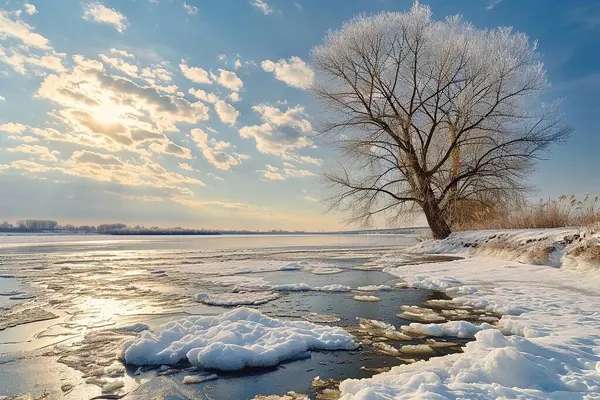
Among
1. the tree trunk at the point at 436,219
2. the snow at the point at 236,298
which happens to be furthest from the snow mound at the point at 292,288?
the tree trunk at the point at 436,219

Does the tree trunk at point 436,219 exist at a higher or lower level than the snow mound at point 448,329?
higher

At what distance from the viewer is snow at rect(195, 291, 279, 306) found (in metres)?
5.56

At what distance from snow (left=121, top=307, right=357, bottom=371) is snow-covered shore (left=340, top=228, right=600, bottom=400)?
873 millimetres

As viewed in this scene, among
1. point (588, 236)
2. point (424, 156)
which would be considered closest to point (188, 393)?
point (588, 236)

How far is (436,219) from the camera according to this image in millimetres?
17500

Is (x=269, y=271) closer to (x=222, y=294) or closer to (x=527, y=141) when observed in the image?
(x=222, y=294)

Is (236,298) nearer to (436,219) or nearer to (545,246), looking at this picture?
(545,246)

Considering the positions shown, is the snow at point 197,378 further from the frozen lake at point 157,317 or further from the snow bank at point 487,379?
the snow bank at point 487,379

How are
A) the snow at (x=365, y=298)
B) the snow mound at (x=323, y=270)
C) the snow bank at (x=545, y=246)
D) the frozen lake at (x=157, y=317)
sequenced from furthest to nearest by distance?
the snow mound at (x=323, y=270)
the snow bank at (x=545, y=246)
the snow at (x=365, y=298)
the frozen lake at (x=157, y=317)

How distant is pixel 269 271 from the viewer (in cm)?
963

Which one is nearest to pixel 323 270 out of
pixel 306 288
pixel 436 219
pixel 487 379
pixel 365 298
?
pixel 306 288

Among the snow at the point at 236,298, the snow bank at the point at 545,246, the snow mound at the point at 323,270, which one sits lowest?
the snow at the point at 236,298

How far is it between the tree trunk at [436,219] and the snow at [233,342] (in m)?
14.5

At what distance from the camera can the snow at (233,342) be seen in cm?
311
